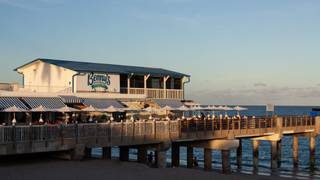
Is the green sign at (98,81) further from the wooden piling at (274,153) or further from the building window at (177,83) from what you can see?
the wooden piling at (274,153)

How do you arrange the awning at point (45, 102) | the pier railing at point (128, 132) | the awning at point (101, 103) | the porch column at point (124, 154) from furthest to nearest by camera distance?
the porch column at point (124, 154) → the awning at point (101, 103) → the awning at point (45, 102) → the pier railing at point (128, 132)

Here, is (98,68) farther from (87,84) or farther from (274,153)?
(274,153)

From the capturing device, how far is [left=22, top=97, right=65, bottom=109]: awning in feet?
112

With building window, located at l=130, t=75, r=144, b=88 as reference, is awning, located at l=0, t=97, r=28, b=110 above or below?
below

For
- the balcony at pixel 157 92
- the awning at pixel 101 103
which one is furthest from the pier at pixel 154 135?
the balcony at pixel 157 92

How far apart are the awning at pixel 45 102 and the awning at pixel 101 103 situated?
2534mm

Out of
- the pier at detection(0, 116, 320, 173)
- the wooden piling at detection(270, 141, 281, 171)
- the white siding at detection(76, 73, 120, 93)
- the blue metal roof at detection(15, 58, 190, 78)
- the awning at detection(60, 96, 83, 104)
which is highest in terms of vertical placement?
the blue metal roof at detection(15, 58, 190, 78)

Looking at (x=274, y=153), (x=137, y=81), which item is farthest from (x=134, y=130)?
(x=274, y=153)

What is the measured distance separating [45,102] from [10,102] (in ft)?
8.71

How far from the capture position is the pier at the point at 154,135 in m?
27.4

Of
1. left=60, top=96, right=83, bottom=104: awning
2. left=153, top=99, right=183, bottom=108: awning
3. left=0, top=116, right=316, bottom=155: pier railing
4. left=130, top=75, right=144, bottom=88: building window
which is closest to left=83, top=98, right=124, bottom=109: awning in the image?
left=60, top=96, right=83, bottom=104: awning

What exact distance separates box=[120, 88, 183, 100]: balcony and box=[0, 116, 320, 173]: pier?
5919 millimetres

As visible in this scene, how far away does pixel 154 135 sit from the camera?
113 ft

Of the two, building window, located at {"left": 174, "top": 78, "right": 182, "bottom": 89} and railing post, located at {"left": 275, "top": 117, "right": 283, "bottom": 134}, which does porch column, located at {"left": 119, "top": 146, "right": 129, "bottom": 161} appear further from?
railing post, located at {"left": 275, "top": 117, "right": 283, "bottom": 134}
